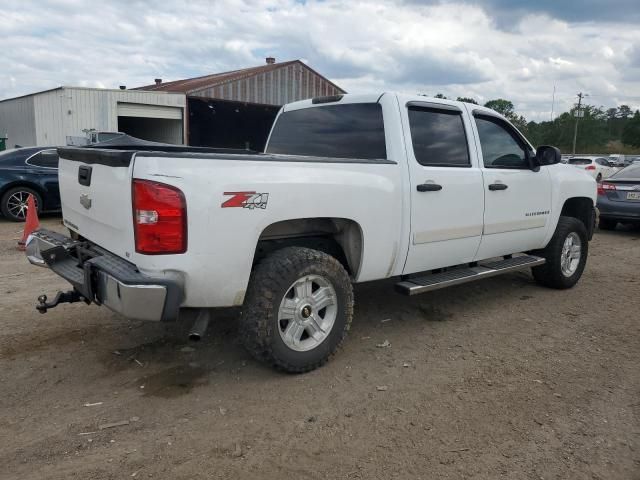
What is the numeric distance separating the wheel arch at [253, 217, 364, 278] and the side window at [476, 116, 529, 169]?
171 cm

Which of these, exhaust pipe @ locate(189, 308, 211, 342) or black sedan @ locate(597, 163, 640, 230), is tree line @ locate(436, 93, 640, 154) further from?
exhaust pipe @ locate(189, 308, 211, 342)

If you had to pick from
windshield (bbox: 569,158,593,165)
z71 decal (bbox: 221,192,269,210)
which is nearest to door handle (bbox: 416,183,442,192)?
z71 decal (bbox: 221,192,269,210)

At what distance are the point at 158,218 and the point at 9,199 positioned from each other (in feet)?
29.3

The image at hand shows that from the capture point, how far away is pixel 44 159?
1070 centimetres

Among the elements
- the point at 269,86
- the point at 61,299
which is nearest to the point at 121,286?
the point at 61,299

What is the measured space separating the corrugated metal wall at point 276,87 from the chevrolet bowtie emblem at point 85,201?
64.4 feet

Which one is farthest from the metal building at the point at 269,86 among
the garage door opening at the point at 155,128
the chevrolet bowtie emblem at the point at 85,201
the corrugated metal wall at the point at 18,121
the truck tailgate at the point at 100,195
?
the chevrolet bowtie emblem at the point at 85,201

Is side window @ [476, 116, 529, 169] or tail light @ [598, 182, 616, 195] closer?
side window @ [476, 116, 529, 169]

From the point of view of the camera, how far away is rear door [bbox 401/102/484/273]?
4.31 metres

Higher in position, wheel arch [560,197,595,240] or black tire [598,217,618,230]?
wheel arch [560,197,595,240]

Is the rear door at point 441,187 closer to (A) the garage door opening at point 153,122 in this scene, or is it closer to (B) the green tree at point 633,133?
(A) the garage door opening at point 153,122

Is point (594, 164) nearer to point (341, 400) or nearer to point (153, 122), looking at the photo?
point (153, 122)

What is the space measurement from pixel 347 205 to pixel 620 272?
5.16 metres

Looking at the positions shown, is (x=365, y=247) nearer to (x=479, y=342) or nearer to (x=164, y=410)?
(x=479, y=342)
